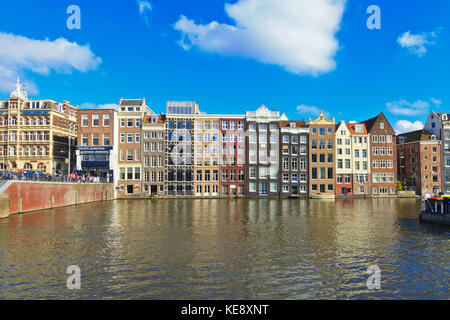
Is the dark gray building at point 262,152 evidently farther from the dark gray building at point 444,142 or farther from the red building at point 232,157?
the dark gray building at point 444,142

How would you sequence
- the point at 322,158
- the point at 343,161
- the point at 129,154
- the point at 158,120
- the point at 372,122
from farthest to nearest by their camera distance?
the point at 372,122
the point at 343,161
the point at 322,158
the point at 158,120
the point at 129,154

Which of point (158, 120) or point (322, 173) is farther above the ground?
point (158, 120)

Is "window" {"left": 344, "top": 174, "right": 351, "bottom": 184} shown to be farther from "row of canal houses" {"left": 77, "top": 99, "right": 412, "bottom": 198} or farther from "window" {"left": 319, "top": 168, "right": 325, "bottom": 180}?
"window" {"left": 319, "top": 168, "right": 325, "bottom": 180}

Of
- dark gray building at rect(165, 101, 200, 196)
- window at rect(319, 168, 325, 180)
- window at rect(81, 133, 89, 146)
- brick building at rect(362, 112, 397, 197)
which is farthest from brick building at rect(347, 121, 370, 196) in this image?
window at rect(81, 133, 89, 146)

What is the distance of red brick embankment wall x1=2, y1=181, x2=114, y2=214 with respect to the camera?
5084cm

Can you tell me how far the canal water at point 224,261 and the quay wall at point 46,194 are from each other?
12.7 meters

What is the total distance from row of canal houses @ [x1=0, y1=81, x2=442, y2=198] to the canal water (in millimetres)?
57733

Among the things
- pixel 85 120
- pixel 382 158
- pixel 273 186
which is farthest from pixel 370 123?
pixel 85 120

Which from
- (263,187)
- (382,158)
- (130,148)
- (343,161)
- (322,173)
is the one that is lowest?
(263,187)

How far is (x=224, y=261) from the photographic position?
76.7 feet

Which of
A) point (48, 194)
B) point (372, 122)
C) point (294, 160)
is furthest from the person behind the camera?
point (372, 122)

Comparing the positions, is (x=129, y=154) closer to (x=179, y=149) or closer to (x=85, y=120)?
(x=179, y=149)

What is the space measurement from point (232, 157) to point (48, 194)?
169 ft

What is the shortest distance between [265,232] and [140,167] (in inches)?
2668
